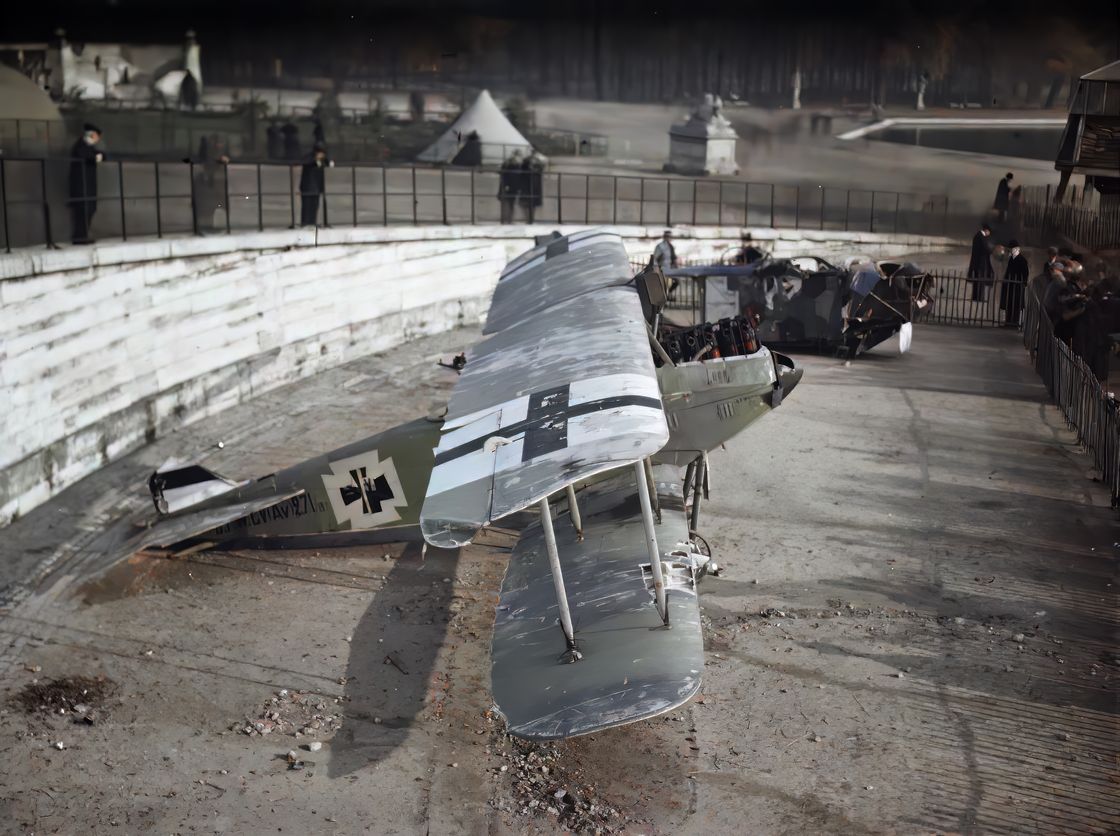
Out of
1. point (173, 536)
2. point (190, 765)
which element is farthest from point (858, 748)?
point (173, 536)

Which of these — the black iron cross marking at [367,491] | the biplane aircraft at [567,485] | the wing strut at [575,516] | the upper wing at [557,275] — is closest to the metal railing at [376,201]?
the biplane aircraft at [567,485]

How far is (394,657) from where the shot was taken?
34.5 ft

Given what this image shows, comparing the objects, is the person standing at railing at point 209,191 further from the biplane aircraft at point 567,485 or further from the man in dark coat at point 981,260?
the man in dark coat at point 981,260

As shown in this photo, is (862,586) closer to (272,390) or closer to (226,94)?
(272,390)

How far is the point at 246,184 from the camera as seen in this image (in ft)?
87.7

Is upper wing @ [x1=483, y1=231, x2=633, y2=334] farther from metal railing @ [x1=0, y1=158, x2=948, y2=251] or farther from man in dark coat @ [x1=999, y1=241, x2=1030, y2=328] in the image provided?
man in dark coat @ [x1=999, y1=241, x2=1030, y2=328]

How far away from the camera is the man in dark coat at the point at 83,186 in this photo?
16.2 metres

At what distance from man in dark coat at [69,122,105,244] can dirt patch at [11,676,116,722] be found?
7734mm

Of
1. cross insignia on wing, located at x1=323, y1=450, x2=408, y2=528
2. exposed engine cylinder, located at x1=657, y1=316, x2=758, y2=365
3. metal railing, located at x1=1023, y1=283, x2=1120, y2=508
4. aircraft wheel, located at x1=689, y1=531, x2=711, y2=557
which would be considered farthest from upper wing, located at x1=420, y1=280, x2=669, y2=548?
metal railing, located at x1=1023, y1=283, x2=1120, y2=508

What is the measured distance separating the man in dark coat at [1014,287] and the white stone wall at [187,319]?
10072 millimetres

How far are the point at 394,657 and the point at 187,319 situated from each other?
881 cm

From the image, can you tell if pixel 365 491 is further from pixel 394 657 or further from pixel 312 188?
pixel 312 188

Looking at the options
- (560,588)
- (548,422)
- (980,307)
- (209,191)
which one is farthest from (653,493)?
(980,307)

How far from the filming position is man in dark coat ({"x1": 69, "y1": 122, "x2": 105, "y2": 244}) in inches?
639
